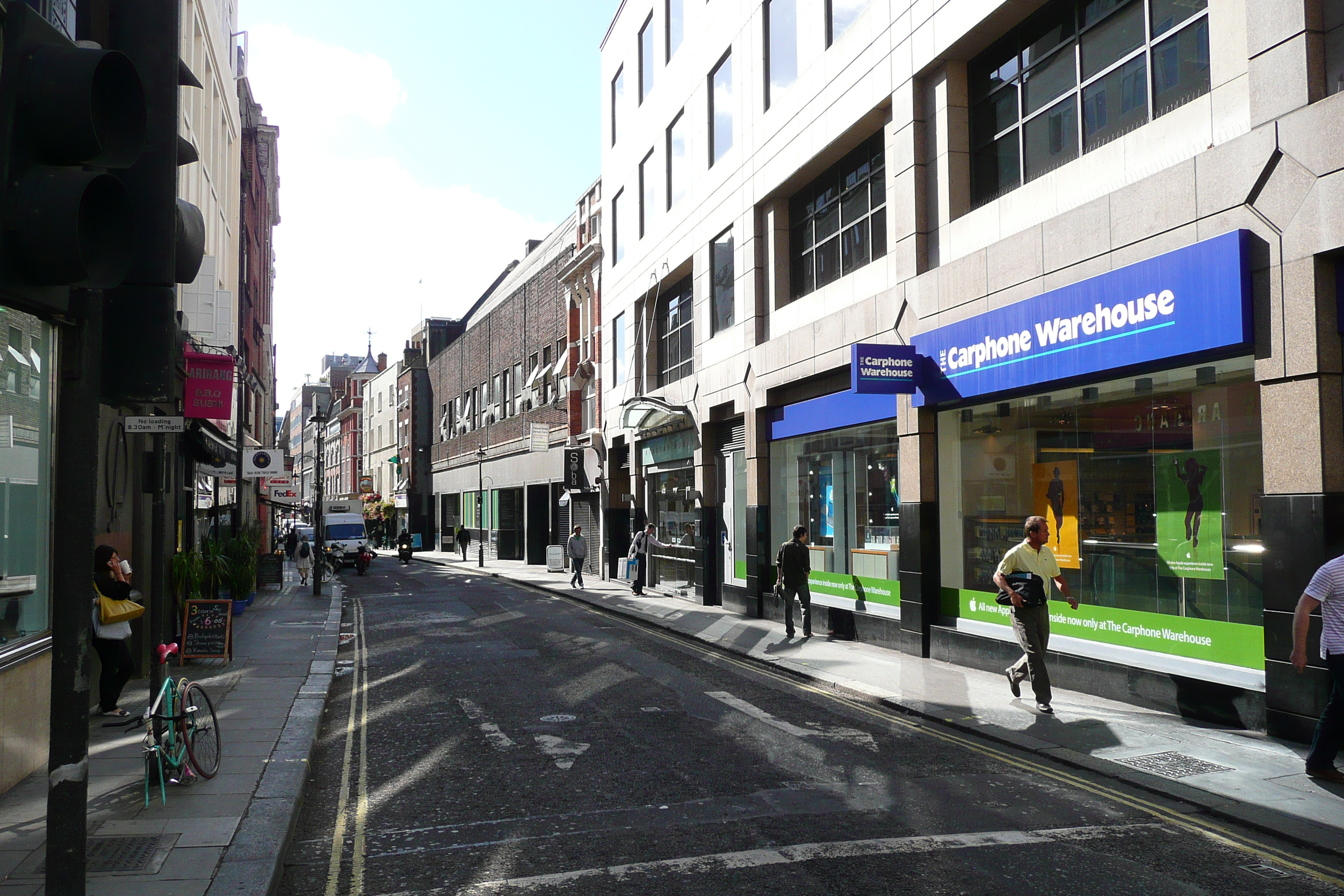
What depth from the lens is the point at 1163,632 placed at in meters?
10.0

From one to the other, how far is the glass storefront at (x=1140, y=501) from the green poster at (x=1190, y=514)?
11mm

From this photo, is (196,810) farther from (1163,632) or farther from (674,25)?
(674,25)

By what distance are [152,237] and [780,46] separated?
17054mm

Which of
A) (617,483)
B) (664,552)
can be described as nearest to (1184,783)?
(664,552)

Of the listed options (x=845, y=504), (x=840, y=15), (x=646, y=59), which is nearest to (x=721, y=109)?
(x=840, y=15)

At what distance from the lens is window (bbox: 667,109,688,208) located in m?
24.8

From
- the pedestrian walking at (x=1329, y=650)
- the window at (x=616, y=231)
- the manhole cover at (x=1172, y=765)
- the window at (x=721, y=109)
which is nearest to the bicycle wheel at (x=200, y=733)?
the manhole cover at (x=1172, y=765)

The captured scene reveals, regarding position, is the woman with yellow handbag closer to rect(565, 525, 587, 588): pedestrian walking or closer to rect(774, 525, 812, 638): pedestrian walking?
rect(774, 525, 812, 638): pedestrian walking

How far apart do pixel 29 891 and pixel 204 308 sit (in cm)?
1390

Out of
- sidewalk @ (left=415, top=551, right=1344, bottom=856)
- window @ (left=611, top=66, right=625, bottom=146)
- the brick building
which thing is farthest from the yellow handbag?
the brick building

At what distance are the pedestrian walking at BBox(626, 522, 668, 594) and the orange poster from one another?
45.4 feet

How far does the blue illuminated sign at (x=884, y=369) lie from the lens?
1339 cm

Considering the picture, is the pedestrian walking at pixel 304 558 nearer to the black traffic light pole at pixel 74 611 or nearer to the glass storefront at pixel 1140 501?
the glass storefront at pixel 1140 501

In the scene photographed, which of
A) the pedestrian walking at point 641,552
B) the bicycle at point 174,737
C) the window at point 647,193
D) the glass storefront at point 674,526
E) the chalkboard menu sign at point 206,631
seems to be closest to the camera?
the bicycle at point 174,737
